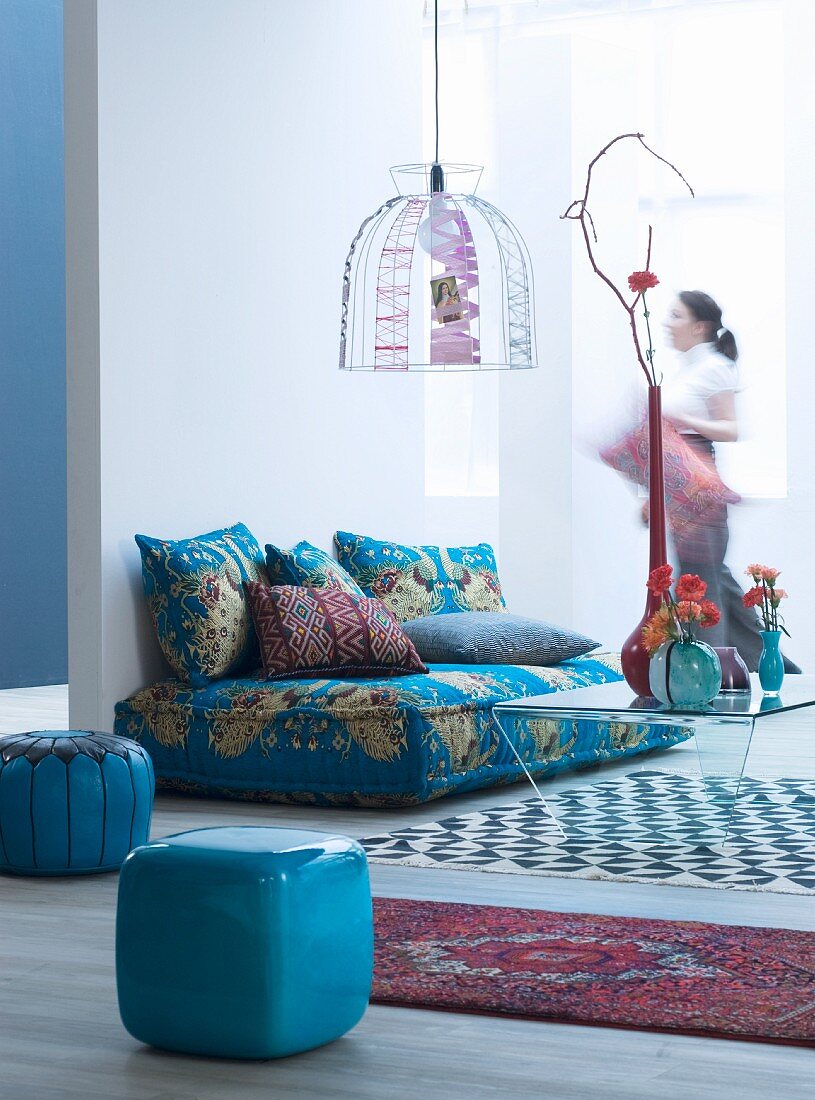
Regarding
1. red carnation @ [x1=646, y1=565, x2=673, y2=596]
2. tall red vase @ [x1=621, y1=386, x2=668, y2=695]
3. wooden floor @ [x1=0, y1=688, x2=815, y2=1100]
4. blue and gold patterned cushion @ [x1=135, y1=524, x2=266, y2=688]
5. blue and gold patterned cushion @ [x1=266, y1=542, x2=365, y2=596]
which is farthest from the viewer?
blue and gold patterned cushion @ [x1=266, y1=542, x2=365, y2=596]

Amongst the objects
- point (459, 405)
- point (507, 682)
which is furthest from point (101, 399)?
point (459, 405)

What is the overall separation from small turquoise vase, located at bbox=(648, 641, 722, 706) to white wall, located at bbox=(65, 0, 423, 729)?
182cm

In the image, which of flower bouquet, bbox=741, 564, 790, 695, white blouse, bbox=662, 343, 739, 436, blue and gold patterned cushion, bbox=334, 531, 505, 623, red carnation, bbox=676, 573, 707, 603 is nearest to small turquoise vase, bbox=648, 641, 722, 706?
red carnation, bbox=676, 573, 707, 603

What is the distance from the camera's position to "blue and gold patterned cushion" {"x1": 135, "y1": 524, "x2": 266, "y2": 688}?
5.11 m

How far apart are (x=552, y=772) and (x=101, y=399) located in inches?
70.9

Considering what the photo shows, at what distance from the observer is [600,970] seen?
2.91 m

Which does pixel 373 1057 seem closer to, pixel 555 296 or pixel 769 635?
pixel 769 635

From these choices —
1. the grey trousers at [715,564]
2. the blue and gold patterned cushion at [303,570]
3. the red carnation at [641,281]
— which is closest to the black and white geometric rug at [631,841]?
the blue and gold patterned cushion at [303,570]

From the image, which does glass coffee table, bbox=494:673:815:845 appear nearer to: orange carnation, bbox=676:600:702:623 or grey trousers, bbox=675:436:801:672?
orange carnation, bbox=676:600:702:623

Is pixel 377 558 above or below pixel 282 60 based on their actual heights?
below

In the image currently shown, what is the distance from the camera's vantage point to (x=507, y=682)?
205 inches

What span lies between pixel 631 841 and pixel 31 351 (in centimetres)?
525

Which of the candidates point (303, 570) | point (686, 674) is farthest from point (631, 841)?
point (303, 570)

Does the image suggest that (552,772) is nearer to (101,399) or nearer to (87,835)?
(87,835)
